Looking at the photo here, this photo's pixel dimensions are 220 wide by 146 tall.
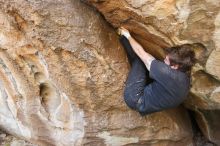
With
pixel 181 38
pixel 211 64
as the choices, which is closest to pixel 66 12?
pixel 181 38

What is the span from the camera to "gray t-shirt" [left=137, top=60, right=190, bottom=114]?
2.60 m

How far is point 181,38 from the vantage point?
98.0 inches

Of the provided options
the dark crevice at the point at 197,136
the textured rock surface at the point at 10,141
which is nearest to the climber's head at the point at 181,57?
the dark crevice at the point at 197,136

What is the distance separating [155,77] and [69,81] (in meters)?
0.61

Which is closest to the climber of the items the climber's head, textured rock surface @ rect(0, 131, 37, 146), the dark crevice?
the climber's head

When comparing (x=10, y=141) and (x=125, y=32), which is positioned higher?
(x=125, y=32)

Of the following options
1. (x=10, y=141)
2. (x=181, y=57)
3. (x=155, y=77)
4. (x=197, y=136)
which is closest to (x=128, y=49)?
(x=155, y=77)

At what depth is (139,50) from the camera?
273 centimetres

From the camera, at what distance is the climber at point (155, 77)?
102 inches

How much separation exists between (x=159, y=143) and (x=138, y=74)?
77 cm

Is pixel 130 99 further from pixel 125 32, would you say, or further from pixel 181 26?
pixel 181 26

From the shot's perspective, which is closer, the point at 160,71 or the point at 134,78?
the point at 160,71

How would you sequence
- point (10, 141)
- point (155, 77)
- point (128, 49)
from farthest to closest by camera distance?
point (10, 141) → point (128, 49) → point (155, 77)

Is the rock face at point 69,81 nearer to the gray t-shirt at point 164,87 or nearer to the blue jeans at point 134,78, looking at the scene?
the blue jeans at point 134,78
